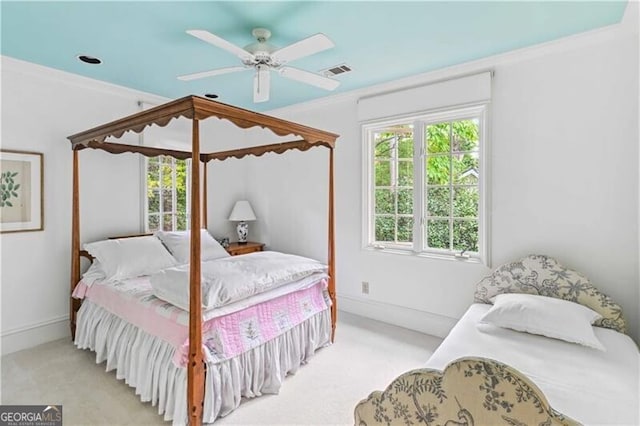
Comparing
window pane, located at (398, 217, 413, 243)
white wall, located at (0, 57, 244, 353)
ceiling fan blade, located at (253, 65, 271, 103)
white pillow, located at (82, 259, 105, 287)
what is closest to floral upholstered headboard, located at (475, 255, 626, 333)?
window pane, located at (398, 217, 413, 243)

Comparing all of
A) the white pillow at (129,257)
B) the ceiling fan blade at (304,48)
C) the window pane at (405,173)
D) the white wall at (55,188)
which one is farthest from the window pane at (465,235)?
the white wall at (55,188)

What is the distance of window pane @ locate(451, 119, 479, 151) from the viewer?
9.80 feet

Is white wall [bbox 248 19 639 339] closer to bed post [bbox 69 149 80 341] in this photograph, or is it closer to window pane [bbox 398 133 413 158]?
window pane [bbox 398 133 413 158]

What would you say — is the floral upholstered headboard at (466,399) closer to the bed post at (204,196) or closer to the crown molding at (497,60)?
the crown molding at (497,60)

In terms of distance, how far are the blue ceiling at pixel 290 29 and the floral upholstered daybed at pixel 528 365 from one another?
168 centimetres

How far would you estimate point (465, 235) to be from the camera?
3047mm

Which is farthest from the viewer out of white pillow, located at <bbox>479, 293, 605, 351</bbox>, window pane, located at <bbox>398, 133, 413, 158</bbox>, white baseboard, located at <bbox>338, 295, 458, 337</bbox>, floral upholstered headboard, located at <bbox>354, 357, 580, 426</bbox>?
window pane, located at <bbox>398, 133, 413, 158</bbox>

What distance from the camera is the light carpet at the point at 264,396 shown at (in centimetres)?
196

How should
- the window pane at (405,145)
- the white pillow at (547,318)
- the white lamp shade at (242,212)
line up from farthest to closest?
the white lamp shade at (242,212)
the window pane at (405,145)
the white pillow at (547,318)

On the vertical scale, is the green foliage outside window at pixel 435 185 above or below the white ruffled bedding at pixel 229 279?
above

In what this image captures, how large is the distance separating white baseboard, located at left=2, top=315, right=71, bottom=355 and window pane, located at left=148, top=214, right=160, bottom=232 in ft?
3.66

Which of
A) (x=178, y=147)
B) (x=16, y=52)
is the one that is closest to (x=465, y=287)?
(x=178, y=147)

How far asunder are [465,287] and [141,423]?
2.64 metres

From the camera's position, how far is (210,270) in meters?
2.21
